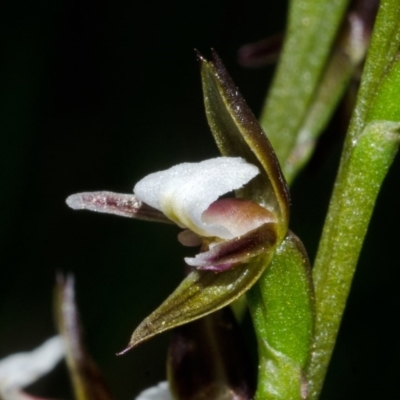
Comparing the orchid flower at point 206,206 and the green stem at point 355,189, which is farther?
the green stem at point 355,189

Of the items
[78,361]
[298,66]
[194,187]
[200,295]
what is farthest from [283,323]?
[298,66]

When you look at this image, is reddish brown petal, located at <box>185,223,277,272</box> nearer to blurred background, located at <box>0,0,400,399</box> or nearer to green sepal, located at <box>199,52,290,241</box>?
green sepal, located at <box>199,52,290,241</box>

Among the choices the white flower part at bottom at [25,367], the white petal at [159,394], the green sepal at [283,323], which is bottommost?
the white petal at [159,394]

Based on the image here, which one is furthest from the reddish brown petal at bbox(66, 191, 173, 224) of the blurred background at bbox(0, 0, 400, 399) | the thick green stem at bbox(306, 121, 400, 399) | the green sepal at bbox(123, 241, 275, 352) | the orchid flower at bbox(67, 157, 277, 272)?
the blurred background at bbox(0, 0, 400, 399)

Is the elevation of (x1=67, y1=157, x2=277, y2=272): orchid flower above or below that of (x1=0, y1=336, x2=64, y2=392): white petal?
above

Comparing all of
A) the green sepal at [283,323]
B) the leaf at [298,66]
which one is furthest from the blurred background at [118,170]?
the green sepal at [283,323]

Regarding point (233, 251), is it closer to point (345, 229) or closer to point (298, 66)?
point (345, 229)

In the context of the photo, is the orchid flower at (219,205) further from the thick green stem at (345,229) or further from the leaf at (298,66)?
the leaf at (298,66)

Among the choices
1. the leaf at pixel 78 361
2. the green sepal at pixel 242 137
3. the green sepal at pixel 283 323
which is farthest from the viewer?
the leaf at pixel 78 361
